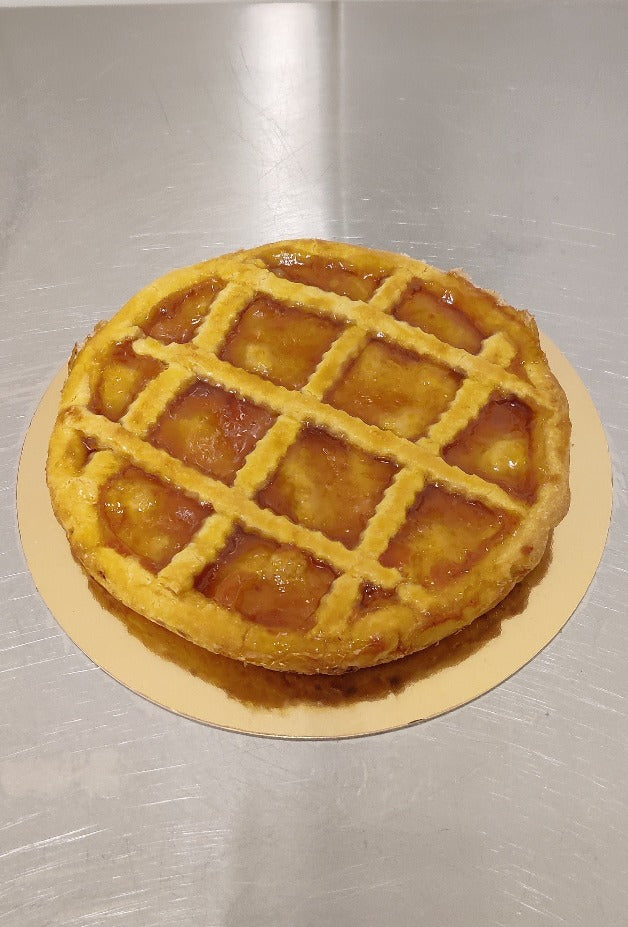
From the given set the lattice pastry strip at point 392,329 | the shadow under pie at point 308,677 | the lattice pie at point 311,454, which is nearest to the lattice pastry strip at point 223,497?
the lattice pie at point 311,454

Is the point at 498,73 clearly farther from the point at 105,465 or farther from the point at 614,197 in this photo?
the point at 105,465

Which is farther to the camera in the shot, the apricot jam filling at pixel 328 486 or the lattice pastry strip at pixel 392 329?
the lattice pastry strip at pixel 392 329

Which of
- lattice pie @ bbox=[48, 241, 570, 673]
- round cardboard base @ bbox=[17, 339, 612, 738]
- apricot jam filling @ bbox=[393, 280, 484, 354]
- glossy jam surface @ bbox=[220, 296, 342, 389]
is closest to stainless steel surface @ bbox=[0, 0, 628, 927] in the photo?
round cardboard base @ bbox=[17, 339, 612, 738]

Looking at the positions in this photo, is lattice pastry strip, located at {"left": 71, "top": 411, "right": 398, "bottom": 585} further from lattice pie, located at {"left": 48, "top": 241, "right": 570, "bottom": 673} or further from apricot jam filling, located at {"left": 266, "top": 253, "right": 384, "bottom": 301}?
apricot jam filling, located at {"left": 266, "top": 253, "right": 384, "bottom": 301}

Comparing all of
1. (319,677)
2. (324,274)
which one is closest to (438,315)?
(324,274)

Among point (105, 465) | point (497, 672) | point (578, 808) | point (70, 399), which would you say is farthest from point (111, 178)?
point (578, 808)

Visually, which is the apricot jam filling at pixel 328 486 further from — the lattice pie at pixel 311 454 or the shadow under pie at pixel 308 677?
the shadow under pie at pixel 308 677

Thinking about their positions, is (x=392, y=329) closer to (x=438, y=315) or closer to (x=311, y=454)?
(x=438, y=315)

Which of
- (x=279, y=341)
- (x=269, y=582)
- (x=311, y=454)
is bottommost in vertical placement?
(x=269, y=582)

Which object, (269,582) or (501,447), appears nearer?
(269,582)
